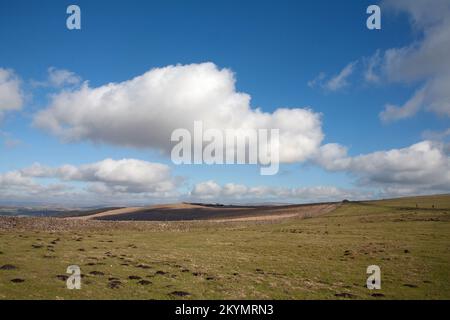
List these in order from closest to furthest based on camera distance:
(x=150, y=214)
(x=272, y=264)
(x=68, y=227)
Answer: (x=272, y=264), (x=68, y=227), (x=150, y=214)

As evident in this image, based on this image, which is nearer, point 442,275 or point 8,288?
point 8,288

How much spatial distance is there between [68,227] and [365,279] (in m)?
62.1

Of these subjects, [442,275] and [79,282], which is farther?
[442,275]

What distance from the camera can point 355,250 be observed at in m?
44.3

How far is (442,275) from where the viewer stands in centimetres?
3103

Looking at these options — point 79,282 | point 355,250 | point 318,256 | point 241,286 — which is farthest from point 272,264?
point 79,282
